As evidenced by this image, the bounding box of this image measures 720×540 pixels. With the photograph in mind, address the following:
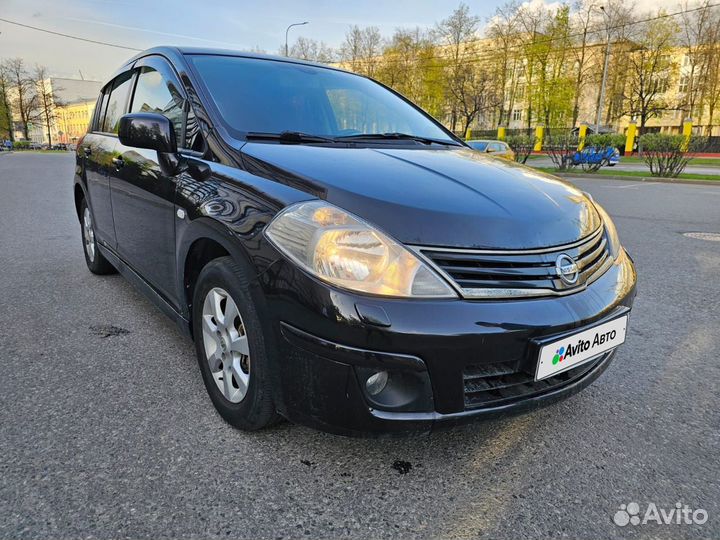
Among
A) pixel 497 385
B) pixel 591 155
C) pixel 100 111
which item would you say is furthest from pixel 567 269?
pixel 591 155

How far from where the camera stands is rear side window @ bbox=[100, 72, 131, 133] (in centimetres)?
335

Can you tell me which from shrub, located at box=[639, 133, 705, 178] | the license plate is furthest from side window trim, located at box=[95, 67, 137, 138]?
shrub, located at box=[639, 133, 705, 178]

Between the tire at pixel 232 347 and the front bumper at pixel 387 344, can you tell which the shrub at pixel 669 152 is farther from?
the tire at pixel 232 347

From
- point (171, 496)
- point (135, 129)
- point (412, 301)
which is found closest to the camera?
point (412, 301)

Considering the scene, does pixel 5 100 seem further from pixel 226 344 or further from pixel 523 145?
pixel 226 344

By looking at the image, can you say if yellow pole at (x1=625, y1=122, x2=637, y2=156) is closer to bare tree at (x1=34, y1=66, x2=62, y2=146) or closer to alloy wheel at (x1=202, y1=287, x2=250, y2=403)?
alloy wheel at (x1=202, y1=287, x2=250, y2=403)

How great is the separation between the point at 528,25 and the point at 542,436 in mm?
44644

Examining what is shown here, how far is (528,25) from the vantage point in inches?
1575

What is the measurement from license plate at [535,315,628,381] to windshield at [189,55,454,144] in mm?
1454

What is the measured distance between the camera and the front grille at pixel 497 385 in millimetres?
1609

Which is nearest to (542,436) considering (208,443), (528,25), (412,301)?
(412,301)

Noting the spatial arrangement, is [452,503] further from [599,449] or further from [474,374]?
[599,449]

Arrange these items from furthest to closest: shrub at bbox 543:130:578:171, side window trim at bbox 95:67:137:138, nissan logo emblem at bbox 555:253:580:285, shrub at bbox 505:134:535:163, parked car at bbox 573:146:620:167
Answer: shrub at bbox 505:134:535:163, shrub at bbox 543:130:578:171, parked car at bbox 573:146:620:167, side window trim at bbox 95:67:137:138, nissan logo emblem at bbox 555:253:580:285

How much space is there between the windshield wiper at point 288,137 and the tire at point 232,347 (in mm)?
609
